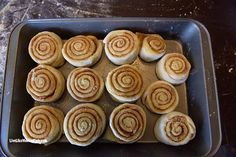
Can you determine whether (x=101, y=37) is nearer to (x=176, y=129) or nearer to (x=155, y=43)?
(x=155, y=43)

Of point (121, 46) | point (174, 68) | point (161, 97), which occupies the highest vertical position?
point (121, 46)

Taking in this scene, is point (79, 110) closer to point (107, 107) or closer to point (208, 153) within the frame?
point (107, 107)

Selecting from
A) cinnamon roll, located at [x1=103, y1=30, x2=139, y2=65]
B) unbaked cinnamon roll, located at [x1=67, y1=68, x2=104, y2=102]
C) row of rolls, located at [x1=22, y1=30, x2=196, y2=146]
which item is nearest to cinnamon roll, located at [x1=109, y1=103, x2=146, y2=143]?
row of rolls, located at [x1=22, y1=30, x2=196, y2=146]

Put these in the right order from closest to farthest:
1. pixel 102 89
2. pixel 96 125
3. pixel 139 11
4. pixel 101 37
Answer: pixel 96 125 → pixel 102 89 → pixel 101 37 → pixel 139 11

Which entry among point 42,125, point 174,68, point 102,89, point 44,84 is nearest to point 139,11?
point 174,68

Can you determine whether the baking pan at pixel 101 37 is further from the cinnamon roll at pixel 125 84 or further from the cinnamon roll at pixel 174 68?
the cinnamon roll at pixel 125 84

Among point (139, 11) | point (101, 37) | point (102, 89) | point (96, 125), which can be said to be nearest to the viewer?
point (96, 125)

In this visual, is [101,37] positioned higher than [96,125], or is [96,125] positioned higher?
[101,37]
